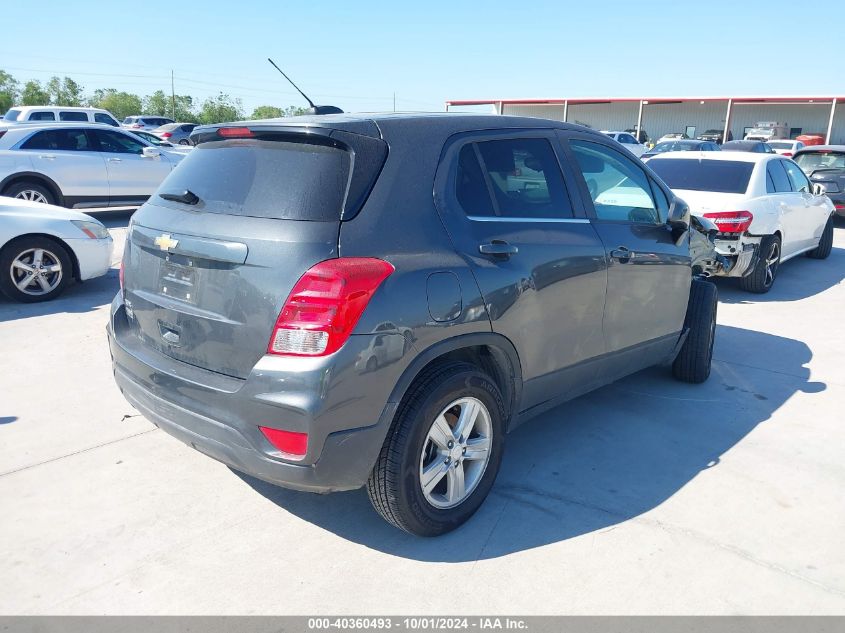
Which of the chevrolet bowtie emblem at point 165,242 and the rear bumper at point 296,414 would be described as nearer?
the rear bumper at point 296,414

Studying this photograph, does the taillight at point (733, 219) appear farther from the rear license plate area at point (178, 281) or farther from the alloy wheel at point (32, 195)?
the alloy wheel at point (32, 195)

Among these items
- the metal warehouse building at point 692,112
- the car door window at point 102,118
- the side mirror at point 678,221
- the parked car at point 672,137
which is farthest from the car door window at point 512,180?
the metal warehouse building at point 692,112

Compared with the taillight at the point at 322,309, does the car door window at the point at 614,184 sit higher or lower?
higher

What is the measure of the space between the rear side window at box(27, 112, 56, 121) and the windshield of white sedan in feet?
56.8

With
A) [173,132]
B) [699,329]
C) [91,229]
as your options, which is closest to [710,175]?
[699,329]

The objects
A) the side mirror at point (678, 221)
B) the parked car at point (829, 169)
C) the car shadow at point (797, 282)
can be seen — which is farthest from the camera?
the parked car at point (829, 169)

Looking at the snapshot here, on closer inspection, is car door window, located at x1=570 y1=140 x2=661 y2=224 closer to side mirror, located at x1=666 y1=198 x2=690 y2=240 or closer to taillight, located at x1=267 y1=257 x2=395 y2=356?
side mirror, located at x1=666 y1=198 x2=690 y2=240

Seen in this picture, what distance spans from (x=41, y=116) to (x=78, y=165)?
24.7 feet

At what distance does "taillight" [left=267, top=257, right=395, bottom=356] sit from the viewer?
256cm

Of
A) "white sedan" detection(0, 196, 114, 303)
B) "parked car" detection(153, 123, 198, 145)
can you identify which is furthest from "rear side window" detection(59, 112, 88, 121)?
"white sedan" detection(0, 196, 114, 303)

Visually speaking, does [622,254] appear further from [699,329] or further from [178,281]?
[178,281]

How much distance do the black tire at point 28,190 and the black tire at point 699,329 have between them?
10.2 metres

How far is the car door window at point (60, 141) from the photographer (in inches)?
436

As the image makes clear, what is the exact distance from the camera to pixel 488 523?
3256 millimetres
